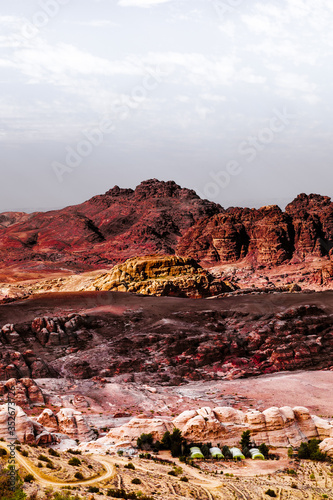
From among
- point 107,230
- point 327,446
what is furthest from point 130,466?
point 107,230

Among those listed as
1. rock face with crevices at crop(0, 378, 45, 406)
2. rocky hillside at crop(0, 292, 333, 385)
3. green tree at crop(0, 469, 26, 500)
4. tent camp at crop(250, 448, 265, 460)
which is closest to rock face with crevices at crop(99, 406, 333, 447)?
tent camp at crop(250, 448, 265, 460)

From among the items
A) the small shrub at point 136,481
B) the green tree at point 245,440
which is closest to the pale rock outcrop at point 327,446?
the green tree at point 245,440

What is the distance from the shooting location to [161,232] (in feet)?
492

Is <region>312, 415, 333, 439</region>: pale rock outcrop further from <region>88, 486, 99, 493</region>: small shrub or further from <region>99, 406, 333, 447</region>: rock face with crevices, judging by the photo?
<region>88, 486, 99, 493</region>: small shrub

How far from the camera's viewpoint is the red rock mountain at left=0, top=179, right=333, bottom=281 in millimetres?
103812

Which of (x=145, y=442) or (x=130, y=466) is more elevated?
(x=130, y=466)

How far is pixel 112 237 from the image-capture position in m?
158

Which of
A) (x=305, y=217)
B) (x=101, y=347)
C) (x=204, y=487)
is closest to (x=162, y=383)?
(x=101, y=347)

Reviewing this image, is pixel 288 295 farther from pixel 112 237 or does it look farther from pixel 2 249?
pixel 2 249

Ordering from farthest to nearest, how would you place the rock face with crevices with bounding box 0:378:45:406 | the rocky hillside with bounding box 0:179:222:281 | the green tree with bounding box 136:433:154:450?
1. the rocky hillside with bounding box 0:179:222:281
2. the rock face with crevices with bounding box 0:378:45:406
3. the green tree with bounding box 136:433:154:450

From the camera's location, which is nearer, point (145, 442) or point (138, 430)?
point (145, 442)

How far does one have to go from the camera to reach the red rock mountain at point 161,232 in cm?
10381

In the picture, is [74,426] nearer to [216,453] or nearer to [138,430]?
[138,430]

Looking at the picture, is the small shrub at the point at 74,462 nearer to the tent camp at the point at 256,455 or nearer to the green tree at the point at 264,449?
the tent camp at the point at 256,455
